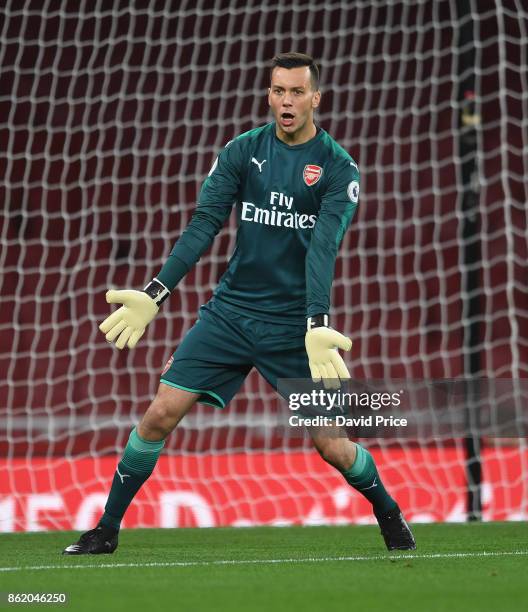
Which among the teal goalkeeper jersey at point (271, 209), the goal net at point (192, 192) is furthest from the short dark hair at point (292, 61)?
the goal net at point (192, 192)

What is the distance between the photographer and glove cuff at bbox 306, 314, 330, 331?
397 centimetres

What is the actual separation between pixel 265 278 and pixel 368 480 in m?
0.78

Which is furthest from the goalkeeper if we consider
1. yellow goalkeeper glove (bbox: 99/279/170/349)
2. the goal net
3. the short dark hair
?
the goal net

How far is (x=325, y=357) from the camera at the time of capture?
12.8 ft

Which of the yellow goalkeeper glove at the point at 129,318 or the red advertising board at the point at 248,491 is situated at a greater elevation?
the yellow goalkeeper glove at the point at 129,318

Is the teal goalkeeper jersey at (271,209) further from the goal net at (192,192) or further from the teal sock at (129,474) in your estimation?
the goal net at (192,192)

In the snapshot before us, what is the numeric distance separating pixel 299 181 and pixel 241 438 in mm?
7021

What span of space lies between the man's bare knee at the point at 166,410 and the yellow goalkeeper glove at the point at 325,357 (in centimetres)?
49

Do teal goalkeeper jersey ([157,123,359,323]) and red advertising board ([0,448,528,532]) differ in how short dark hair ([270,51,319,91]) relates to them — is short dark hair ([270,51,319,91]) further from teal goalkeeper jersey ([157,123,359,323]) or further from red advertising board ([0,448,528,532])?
red advertising board ([0,448,528,532])

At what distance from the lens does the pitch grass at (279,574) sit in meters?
2.95

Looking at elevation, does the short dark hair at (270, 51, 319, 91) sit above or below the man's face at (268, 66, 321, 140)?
above

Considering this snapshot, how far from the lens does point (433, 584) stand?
3301 mm

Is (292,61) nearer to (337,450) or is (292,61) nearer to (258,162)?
(258,162)

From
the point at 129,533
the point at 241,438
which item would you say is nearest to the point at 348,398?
the point at 129,533
